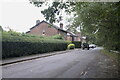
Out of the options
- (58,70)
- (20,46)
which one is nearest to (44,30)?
(20,46)

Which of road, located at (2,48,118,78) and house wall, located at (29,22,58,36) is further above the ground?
house wall, located at (29,22,58,36)

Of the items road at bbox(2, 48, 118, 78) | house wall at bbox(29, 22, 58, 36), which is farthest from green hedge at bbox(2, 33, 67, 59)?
house wall at bbox(29, 22, 58, 36)

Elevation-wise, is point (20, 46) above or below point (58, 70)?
above

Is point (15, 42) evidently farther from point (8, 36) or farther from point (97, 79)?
point (97, 79)

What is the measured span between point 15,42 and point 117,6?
11118mm

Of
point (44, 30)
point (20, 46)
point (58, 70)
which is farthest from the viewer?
point (44, 30)

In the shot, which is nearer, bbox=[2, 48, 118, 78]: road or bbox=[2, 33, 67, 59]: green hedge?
bbox=[2, 48, 118, 78]: road

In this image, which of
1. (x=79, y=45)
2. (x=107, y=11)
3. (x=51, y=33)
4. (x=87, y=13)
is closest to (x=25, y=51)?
(x=87, y=13)

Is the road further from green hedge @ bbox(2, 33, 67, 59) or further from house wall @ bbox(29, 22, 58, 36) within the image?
house wall @ bbox(29, 22, 58, 36)

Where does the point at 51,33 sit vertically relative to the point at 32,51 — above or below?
above

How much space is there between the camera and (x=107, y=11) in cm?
891

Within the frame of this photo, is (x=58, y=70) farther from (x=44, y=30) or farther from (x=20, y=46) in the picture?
(x=44, y=30)

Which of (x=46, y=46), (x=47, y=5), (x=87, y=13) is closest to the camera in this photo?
(x=47, y=5)

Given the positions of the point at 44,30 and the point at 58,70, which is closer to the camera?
the point at 58,70
